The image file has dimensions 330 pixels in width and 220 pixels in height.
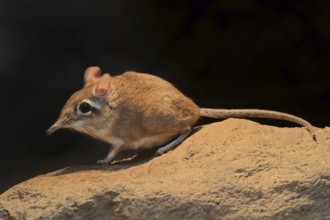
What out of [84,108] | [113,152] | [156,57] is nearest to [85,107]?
[84,108]

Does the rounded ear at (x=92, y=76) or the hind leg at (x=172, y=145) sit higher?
the rounded ear at (x=92, y=76)

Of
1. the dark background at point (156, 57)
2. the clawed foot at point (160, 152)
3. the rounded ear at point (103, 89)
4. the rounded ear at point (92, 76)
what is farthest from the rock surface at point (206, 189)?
the dark background at point (156, 57)

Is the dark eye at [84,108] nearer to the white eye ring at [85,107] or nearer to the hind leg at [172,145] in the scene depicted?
the white eye ring at [85,107]

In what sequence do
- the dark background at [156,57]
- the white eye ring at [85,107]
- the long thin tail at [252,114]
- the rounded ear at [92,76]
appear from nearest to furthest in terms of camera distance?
the white eye ring at [85,107]
the long thin tail at [252,114]
the rounded ear at [92,76]
the dark background at [156,57]

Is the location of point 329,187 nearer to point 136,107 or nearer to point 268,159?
point 268,159

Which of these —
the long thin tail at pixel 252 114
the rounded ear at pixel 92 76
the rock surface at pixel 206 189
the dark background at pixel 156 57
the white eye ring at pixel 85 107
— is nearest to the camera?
the rock surface at pixel 206 189
